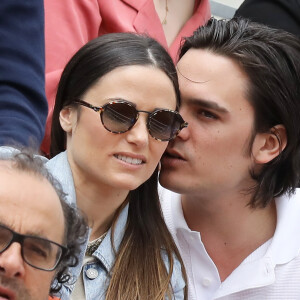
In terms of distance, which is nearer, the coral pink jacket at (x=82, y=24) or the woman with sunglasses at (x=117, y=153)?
the woman with sunglasses at (x=117, y=153)

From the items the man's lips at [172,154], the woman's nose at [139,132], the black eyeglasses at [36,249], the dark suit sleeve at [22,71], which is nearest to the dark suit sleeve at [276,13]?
the man's lips at [172,154]

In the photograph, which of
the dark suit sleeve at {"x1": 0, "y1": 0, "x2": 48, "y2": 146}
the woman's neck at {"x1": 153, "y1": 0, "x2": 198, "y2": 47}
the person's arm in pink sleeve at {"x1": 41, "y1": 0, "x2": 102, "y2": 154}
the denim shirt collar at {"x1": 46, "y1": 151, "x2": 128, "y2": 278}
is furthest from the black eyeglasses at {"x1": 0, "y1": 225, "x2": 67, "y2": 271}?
the woman's neck at {"x1": 153, "y1": 0, "x2": 198, "y2": 47}

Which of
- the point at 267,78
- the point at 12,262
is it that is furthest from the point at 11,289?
the point at 267,78

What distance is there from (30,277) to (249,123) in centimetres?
106

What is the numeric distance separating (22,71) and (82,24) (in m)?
0.53

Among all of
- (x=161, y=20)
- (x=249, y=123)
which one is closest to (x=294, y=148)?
(x=249, y=123)

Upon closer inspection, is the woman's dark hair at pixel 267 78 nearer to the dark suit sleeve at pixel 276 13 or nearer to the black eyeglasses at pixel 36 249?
the dark suit sleeve at pixel 276 13

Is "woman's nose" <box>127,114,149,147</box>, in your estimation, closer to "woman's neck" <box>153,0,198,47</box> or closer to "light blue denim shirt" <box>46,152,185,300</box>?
"light blue denim shirt" <box>46,152,185,300</box>

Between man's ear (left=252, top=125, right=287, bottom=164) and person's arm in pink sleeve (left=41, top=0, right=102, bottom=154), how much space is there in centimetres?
59

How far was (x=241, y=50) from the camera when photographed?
2.14 m

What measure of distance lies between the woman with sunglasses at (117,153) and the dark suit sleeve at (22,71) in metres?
0.06

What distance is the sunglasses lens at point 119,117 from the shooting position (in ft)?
5.45

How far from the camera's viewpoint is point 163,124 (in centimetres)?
172

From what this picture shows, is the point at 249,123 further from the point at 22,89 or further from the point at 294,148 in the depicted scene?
the point at 22,89
